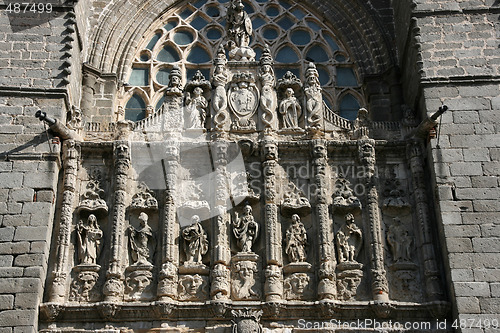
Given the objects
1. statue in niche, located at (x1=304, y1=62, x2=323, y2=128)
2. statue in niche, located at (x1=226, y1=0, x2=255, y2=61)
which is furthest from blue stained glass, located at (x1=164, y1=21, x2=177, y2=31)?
statue in niche, located at (x1=304, y1=62, x2=323, y2=128)

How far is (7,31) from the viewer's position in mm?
14289

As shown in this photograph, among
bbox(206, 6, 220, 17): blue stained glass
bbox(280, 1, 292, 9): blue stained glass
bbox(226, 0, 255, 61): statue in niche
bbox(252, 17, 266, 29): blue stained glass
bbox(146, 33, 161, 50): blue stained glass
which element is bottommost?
bbox(226, 0, 255, 61): statue in niche

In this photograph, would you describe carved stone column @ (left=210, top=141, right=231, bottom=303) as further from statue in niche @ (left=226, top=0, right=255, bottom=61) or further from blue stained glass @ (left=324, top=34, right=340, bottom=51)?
blue stained glass @ (left=324, top=34, right=340, bottom=51)

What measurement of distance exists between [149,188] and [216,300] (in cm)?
232

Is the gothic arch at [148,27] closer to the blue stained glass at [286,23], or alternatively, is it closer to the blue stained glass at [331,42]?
the blue stained glass at [331,42]

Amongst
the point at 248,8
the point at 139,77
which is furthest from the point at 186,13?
the point at 139,77

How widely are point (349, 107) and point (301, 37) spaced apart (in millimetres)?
1869

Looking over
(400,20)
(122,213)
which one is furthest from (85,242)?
(400,20)

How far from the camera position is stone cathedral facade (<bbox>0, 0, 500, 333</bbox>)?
486 inches

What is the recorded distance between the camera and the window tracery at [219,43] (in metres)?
16.1

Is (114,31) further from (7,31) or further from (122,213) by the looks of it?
(122,213)

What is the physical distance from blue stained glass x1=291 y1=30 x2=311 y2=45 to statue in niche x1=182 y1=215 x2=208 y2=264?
523 centimetres

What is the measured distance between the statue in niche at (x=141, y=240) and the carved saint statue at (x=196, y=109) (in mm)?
1838

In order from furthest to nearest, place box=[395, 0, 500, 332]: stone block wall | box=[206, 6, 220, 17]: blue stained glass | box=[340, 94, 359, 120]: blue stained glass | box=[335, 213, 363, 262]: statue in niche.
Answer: box=[206, 6, 220, 17]: blue stained glass < box=[340, 94, 359, 120]: blue stained glass < box=[335, 213, 363, 262]: statue in niche < box=[395, 0, 500, 332]: stone block wall
